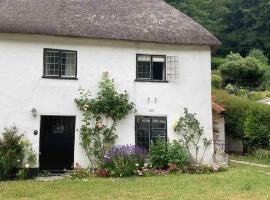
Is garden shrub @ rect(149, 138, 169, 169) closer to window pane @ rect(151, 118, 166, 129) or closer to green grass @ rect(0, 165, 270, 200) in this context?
window pane @ rect(151, 118, 166, 129)

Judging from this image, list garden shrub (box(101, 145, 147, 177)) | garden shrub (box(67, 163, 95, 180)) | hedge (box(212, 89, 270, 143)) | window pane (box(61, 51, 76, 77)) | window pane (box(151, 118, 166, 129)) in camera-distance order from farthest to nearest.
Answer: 1. hedge (box(212, 89, 270, 143))
2. window pane (box(151, 118, 166, 129))
3. window pane (box(61, 51, 76, 77))
4. garden shrub (box(101, 145, 147, 177))
5. garden shrub (box(67, 163, 95, 180))

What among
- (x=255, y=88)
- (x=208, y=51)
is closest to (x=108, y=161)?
(x=208, y=51)

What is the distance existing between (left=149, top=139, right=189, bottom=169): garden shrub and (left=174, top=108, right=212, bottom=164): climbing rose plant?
917 millimetres

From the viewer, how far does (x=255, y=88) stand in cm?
4272

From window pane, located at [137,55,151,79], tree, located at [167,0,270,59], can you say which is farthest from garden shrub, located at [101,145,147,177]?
tree, located at [167,0,270,59]

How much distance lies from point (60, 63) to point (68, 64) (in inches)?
14.0

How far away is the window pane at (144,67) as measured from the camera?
60.2 feet

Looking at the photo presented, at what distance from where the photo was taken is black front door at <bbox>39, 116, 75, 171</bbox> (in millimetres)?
16953

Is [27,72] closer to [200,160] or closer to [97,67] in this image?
[97,67]

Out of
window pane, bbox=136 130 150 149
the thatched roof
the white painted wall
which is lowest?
window pane, bbox=136 130 150 149

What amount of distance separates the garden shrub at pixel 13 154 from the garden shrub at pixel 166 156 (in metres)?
4.64

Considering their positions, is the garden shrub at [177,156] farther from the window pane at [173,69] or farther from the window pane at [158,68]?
the window pane at [158,68]

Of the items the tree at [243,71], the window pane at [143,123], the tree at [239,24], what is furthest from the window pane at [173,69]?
the tree at [239,24]

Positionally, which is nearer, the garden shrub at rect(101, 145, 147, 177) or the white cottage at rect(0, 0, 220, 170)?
the garden shrub at rect(101, 145, 147, 177)
